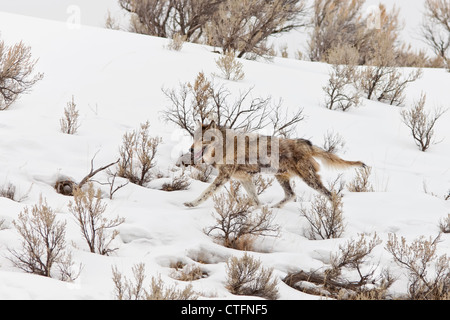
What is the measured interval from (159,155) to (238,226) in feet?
9.05

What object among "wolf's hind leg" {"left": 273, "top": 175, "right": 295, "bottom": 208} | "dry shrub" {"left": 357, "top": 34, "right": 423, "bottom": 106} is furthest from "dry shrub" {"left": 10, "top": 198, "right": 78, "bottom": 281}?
"dry shrub" {"left": 357, "top": 34, "right": 423, "bottom": 106}

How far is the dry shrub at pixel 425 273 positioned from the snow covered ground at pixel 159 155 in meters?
0.15

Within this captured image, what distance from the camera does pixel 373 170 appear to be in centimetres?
856

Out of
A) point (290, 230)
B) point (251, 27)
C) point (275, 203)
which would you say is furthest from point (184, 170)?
point (251, 27)

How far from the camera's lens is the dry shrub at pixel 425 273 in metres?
4.45

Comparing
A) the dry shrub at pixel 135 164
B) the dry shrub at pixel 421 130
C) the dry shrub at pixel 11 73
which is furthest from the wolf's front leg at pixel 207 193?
the dry shrub at pixel 421 130

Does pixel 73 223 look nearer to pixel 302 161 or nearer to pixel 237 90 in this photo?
pixel 302 161

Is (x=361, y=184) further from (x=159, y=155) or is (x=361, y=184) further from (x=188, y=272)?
(x=188, y=272)

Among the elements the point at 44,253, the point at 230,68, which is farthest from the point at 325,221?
the point at 230,68

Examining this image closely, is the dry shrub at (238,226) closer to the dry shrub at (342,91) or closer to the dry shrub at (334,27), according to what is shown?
the dry shrub at (342,91)

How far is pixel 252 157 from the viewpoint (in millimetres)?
6500

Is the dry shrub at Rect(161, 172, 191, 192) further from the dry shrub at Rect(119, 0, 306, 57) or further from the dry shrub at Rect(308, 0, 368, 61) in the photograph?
the dry shrub at Rect(308, 0, 368, 61)

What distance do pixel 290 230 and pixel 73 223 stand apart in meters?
2.66

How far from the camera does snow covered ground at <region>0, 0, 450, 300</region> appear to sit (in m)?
4.75
